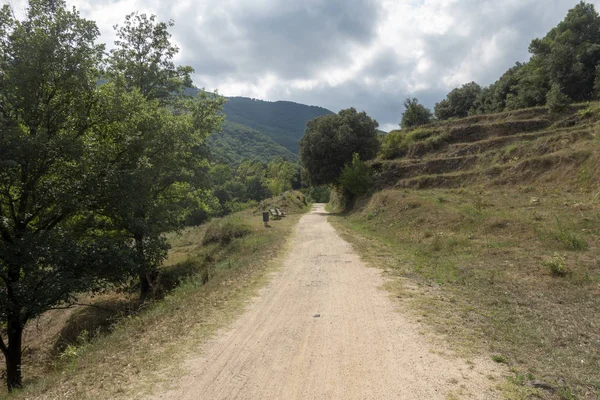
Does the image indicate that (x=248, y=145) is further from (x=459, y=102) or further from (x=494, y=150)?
(x=494, y=150)

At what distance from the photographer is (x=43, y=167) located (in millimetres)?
9039

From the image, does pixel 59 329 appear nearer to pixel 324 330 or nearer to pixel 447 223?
pixel 324 330

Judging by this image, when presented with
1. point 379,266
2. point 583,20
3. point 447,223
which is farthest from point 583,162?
point 583,20

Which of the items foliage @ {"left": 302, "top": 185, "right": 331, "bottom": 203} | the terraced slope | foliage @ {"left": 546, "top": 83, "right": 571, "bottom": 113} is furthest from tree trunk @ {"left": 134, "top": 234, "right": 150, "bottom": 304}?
foliage @ {"left": 302, "top": 185, "right": 331, "bottom": 203}

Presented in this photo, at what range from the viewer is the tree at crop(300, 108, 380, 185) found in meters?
35.0

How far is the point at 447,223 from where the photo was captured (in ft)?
48.2

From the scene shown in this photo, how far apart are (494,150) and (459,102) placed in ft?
95.6

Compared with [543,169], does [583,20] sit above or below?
above

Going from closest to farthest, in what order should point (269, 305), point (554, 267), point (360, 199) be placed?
point (269, 305) < point (554, 267) < point (360, 199)

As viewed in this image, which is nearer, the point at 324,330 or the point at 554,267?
the point at 324,330

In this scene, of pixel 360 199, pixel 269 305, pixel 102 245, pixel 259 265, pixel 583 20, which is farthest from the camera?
pixel 583 20

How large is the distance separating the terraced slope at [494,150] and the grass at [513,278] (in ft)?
12.8

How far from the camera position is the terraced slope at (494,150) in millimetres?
20158

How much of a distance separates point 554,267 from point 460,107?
5053cm
